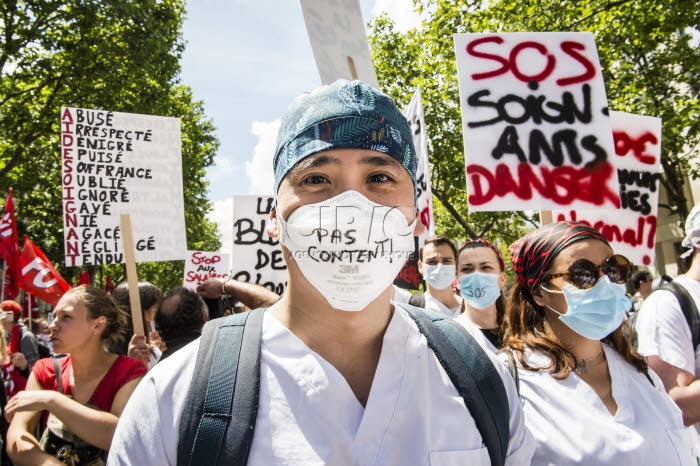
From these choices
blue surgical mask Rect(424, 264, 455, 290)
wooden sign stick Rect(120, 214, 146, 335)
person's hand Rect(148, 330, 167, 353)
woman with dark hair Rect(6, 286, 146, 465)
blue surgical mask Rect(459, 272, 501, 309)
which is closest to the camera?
woman with dark hair Rect(6, 286, 146, 465)

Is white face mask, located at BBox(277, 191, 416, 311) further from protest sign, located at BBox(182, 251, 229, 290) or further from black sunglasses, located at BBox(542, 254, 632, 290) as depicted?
protest sign, located at BBox(182, 251, 229, 290)

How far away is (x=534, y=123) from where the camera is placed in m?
3.75

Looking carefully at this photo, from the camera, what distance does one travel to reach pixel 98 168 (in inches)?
189

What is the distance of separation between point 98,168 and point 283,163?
3.89 m

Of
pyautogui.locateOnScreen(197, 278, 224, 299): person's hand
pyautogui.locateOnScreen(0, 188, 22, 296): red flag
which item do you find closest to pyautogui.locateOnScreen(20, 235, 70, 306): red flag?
pyautogui.locateOnScreen(0, 188, 22, 296): red flag

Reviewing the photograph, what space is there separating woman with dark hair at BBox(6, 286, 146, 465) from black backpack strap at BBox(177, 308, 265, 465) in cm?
157

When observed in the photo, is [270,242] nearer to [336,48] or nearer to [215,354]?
[336,48]

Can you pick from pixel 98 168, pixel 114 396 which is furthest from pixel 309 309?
pixel 98 168

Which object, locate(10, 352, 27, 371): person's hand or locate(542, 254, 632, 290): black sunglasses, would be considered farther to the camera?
locate(10, 352, 27, 371): person's hand

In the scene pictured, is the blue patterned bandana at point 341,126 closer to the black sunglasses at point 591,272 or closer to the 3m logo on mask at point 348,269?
the 3m logo on mask at point 348,269

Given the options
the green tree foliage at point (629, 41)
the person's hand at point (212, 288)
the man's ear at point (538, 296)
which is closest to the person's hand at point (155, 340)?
the person's hand at point (212, 288)

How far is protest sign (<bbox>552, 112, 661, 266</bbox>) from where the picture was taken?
4.58 meters

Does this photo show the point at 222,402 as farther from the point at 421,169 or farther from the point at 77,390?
the point at 421,169

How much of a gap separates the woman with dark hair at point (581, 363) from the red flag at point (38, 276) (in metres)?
5.90
